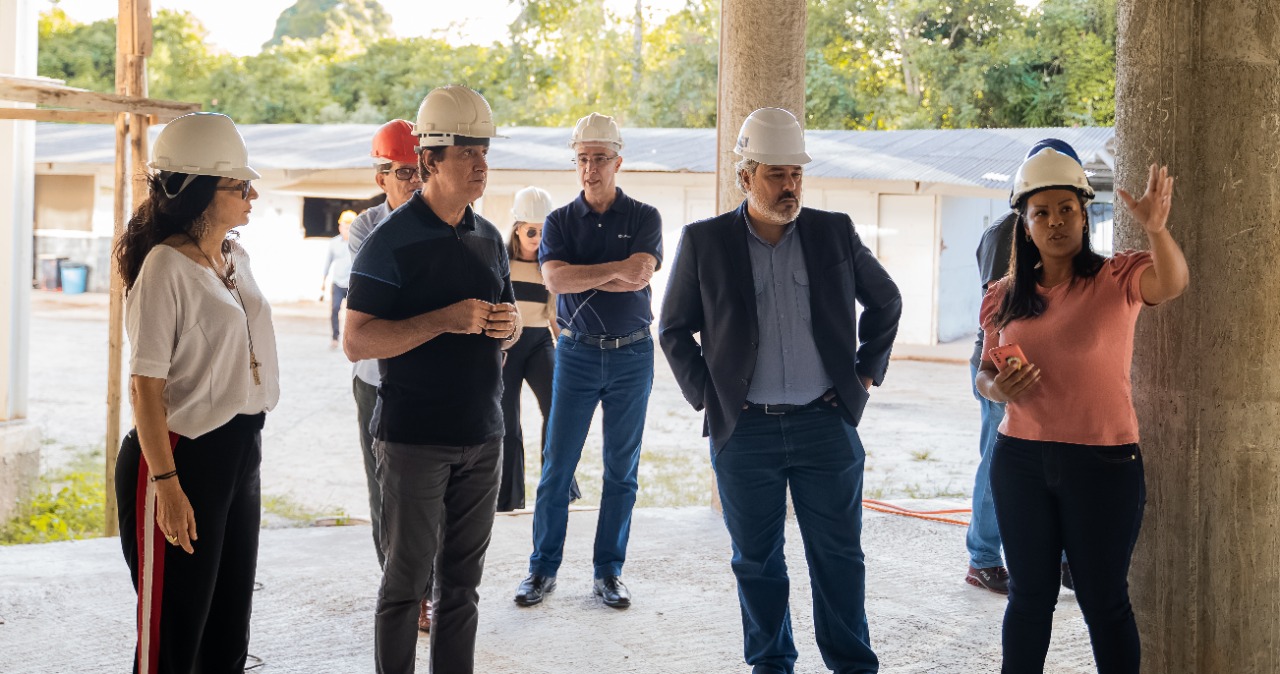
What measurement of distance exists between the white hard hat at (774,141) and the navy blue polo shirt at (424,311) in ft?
3.42

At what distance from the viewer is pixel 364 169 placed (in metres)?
21.5

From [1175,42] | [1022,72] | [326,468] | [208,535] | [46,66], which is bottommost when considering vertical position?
[326,468]

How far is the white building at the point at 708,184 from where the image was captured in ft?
58.4

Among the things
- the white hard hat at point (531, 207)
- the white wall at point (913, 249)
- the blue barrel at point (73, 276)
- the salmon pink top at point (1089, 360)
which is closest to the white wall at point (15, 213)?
the white hard hat at point (531, 207)

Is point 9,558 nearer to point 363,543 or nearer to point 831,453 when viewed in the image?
point 363,543

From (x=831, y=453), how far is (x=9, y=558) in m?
4.39

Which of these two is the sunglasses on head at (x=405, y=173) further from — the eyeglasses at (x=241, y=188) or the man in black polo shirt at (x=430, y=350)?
the eyeglasses at (x=241, y=188)

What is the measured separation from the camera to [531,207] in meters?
7.01

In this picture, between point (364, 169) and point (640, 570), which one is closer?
point (640, 570)

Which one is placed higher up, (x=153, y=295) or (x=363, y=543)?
(x=153, y=295)

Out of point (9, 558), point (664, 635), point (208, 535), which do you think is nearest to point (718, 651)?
point (664, 635)

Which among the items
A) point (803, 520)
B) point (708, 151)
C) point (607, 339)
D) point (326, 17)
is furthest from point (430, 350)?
point (326, 17)

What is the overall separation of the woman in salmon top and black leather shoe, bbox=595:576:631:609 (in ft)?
7.08

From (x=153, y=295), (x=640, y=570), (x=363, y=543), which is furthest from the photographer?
(x=363, y=543)
